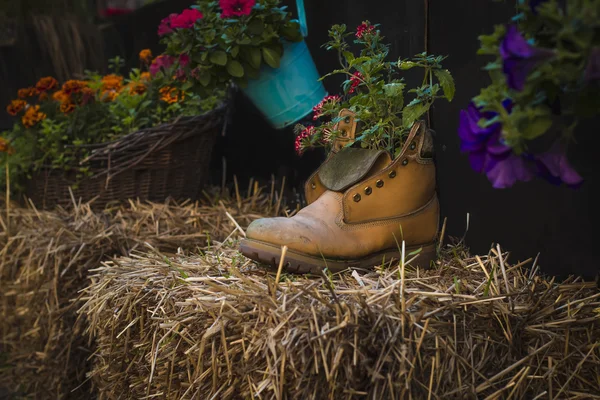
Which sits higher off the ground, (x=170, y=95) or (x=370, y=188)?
(x=370, y=188)

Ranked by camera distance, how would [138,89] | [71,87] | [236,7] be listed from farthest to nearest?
Result: [138,89] → [71,87] → [236,7]

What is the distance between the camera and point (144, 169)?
2639 millimetres

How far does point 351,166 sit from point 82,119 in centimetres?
153

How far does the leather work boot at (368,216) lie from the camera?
1490mm

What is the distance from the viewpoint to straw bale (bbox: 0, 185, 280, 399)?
7.51ft

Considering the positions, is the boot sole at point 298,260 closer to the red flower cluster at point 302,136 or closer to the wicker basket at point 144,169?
the red flower cluster at point 302,136

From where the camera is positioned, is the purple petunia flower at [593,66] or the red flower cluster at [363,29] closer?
the purple petunia flower at [593,66]

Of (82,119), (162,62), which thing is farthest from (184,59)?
(82,119)

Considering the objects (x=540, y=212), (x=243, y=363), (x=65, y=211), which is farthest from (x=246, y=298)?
(x=65, y=211)

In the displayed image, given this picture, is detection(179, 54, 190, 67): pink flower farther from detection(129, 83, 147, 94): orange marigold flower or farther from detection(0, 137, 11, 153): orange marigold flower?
detection(0, 137, 11, 153): orange marigold flower

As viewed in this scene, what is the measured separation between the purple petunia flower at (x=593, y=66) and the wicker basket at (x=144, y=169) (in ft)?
6.17

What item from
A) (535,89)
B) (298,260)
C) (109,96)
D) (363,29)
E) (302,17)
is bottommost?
(109,96)

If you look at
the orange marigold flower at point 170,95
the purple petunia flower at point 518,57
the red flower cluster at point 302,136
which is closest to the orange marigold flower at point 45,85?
the orange marigold flower at point 170,95

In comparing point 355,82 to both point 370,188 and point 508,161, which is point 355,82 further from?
point 508,161
